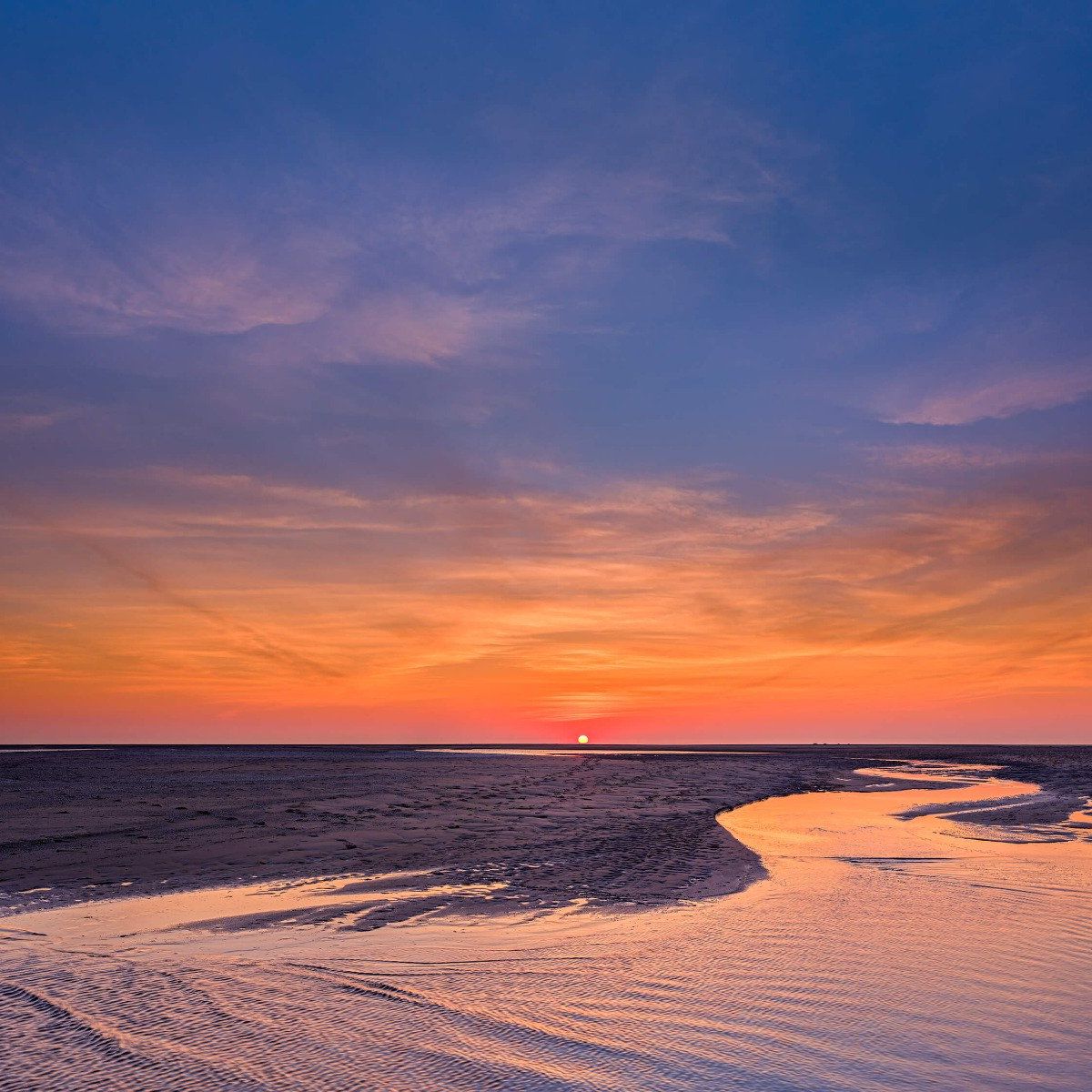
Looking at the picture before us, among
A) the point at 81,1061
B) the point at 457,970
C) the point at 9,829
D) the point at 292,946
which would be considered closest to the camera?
the point at 81,1061

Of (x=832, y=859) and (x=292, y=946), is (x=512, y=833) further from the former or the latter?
(x=292, y=946)

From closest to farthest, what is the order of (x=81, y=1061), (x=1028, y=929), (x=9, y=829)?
(x=81, y=1061) < (x=1028, y=929) < (x=9, y=829)

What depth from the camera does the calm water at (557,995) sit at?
6.11 m

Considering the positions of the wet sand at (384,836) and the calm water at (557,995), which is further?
the wet sand at (384,836)

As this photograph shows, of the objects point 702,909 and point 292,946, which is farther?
point 702,909

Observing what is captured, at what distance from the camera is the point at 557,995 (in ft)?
26.1

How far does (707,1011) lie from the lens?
7.54 metres

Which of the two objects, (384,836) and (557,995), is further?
(384,836)

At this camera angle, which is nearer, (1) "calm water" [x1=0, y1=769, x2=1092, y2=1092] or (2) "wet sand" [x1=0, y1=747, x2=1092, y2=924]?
(1) "calm water" [x1=0, y1=769, x2=1092, y2=1092]

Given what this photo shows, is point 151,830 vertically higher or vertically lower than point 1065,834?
higher

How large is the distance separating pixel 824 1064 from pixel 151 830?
18.5 meters

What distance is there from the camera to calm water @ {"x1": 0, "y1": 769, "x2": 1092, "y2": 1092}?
6.11 meters

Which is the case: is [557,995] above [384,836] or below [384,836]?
below

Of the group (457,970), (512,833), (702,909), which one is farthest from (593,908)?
(512,833)
